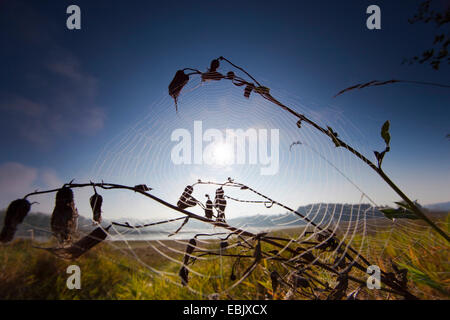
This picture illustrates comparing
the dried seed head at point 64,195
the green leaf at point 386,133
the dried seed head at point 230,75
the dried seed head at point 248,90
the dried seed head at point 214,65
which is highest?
the dried seed head at point 214,65

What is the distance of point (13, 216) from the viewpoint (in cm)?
28

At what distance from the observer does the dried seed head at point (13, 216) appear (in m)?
0.28

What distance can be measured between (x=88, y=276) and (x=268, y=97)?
3.27m

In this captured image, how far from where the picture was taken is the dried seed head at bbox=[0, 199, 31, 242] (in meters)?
0.28

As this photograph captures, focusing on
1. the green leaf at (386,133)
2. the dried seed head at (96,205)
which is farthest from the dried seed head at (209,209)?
the green leaf at (386,133)

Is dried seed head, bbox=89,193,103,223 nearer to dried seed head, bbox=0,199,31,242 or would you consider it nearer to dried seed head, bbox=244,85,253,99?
dried seed head, bbox=0,199,31,242

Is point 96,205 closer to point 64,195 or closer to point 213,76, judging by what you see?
point 64,195

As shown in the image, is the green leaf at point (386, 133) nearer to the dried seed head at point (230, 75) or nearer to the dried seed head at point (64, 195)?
the dried seed head at point (230, 75)

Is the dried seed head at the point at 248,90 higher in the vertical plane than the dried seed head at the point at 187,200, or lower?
higher

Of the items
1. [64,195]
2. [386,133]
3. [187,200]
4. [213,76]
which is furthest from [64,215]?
[386,133]
